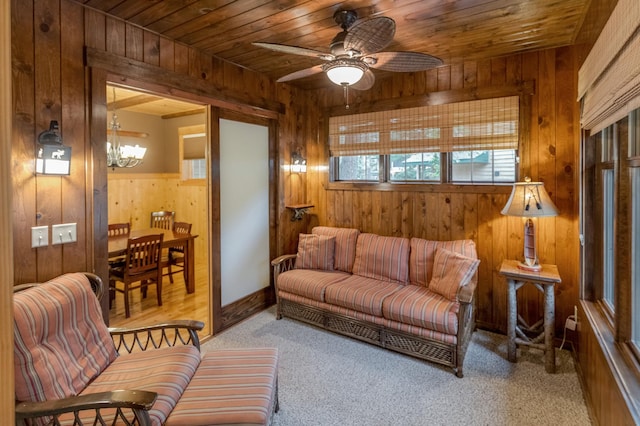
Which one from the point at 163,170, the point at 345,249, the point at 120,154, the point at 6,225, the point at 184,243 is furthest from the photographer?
the point at 163,170

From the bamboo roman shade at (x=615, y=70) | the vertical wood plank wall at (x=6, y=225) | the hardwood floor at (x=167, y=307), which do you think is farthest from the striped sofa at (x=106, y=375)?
the bamboo roman shade at (x=615, y=70)

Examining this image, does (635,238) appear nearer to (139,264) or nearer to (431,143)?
(431,143)

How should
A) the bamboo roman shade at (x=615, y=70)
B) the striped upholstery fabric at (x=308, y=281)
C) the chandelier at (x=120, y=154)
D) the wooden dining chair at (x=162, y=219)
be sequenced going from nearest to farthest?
the bamboo roman shade at (x=615, y=70) → the striped upholstery fabric at (x=308, y=281) → the chandelier at (x=120, y=154) → the wooden dining chair at (x=162, y=219)

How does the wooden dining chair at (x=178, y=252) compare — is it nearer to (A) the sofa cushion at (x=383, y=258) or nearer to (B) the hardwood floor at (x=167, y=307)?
(B) the hardwood floor at (x=167, y=307)

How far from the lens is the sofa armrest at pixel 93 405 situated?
1491 millimetres

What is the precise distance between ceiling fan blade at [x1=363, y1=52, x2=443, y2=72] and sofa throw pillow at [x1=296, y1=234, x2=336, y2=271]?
2112 mm

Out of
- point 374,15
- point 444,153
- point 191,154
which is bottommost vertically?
point 444,153

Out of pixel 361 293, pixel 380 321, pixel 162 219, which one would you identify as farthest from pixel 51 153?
pixel 162 219

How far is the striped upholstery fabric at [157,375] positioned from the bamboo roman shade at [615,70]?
97.3 inches

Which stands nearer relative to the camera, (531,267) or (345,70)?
(345,70)

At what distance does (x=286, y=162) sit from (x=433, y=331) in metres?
2.54

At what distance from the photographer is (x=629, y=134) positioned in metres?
1.77

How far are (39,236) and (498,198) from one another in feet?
Result: 12.1

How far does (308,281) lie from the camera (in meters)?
3.62
